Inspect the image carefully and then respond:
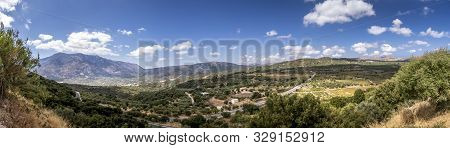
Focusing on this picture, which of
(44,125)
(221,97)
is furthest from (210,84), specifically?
(44,125)

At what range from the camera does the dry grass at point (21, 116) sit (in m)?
16.4

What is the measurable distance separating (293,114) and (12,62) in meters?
15.9

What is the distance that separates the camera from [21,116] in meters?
17.3

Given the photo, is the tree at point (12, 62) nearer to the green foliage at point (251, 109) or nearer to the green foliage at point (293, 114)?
the green foliage at point (293, 114)

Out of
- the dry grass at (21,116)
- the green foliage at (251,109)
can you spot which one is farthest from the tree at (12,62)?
the green foliage at (251,109)

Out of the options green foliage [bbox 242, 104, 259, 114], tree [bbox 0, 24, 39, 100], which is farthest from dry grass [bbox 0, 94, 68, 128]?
green foliage [bbox 242, 104, 259, 114]

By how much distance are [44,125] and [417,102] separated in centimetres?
2424

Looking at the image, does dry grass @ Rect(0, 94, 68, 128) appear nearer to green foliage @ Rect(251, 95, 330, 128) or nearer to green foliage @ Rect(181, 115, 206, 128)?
green foliage @ Rect(251, 95, 330, 128)

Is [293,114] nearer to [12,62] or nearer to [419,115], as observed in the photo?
[419,115]

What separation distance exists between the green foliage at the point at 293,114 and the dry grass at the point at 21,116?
12951mm

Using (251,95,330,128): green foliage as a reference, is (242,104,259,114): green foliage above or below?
below

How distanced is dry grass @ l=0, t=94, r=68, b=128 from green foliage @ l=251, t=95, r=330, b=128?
13.0 meters

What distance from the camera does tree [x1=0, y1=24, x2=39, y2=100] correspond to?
18.6 metres

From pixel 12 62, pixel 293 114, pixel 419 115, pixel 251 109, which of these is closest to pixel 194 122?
pixel 251 109
